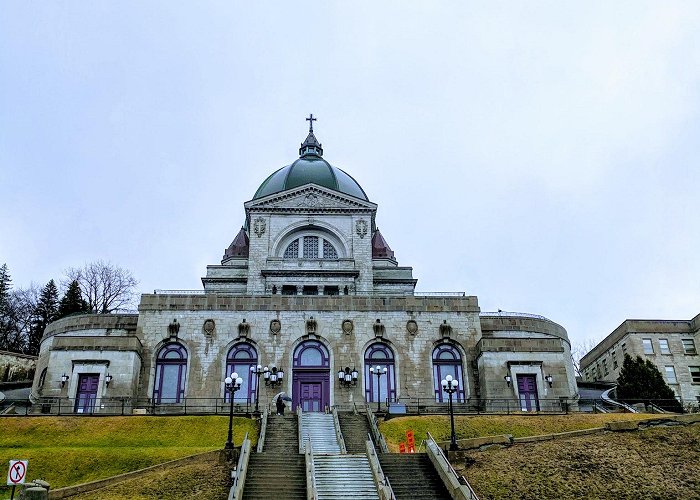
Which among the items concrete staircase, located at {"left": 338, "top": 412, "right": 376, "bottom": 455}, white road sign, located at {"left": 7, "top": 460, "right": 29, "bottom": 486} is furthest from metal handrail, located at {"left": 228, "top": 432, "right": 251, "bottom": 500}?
concrete staircase, located at {"left": 338, "top": 412, "right": 376, "bottom": 455}

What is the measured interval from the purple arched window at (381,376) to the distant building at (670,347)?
96.6 ft

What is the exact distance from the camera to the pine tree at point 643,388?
49.7m

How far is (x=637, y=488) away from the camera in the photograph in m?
27.1

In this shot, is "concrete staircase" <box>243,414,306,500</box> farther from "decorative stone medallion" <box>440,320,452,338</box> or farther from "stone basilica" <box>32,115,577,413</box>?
"decorative stone medallion" <box>440,320,452,338</box>

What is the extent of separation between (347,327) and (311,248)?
48.1 ft

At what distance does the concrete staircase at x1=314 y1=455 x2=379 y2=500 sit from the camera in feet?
86.4

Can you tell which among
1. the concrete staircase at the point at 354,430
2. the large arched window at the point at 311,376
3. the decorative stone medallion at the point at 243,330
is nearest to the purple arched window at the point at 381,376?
the large arched window at the point at 311,376

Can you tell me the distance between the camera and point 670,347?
69.6 meters

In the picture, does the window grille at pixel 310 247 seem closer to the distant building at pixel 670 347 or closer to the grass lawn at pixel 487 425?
→ the grass lawn at pixel 487 425

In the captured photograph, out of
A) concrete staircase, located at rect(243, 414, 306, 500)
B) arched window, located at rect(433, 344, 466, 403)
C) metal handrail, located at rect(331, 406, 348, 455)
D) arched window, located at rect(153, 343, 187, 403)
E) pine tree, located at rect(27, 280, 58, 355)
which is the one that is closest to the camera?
concrete staircase, located at rect(243, 414, 306, 500)

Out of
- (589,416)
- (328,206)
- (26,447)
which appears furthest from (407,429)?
(328,206)

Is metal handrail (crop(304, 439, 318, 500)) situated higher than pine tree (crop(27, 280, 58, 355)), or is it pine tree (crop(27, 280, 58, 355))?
pine tree (crop(27, 280, 58, 355))

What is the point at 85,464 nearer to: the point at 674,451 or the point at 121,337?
the point at 121,337

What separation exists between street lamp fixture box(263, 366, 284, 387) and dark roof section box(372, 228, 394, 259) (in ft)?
84.1
